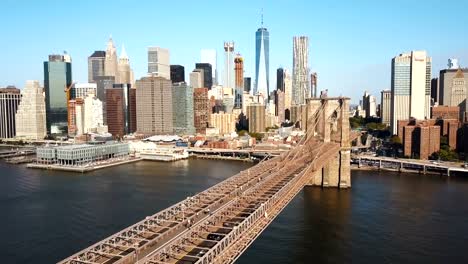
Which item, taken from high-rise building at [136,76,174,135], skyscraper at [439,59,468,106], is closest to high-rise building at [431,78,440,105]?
skyscraper at [439,59,468,106]

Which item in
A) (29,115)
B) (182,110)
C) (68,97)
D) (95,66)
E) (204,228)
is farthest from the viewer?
(95,66)

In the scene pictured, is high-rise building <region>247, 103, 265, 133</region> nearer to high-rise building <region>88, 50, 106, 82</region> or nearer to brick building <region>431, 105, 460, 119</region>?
brick building <region>431, 105, 460, 119</region>

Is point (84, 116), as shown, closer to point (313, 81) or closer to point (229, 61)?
point (229, 61)

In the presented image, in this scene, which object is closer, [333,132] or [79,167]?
[333,132]

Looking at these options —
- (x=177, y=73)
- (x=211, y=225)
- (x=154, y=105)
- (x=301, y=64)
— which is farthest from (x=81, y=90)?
(x=211, y=225)

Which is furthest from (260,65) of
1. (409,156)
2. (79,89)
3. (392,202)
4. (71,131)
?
(392,202)

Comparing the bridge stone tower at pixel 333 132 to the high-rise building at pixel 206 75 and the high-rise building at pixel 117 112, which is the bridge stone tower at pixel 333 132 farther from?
the high-rise building at pixel 206 75

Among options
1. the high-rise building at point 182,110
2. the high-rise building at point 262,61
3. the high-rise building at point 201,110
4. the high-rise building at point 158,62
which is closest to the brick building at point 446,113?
the high-rise building at point 201,110
